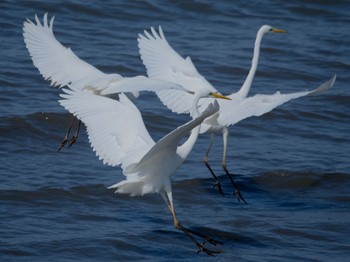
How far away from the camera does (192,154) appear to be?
Answer: 36.5ft

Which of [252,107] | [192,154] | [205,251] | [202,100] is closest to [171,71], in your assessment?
[202,100]

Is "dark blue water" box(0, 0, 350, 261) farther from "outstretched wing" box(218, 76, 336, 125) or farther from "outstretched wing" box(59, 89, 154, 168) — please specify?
"outstretched wing" box(218, 76, 336, 125)

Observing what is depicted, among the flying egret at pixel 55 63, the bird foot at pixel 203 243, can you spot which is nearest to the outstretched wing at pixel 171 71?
the flying egret at pixel 55 63

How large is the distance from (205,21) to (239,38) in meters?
1.10

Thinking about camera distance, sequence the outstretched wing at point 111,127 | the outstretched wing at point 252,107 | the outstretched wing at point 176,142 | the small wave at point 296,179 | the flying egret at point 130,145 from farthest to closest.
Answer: the small wave at point 296,179
the outstretched wing at point 252,107
the outstretched wing at point 111,127
the flying egret at point 130,145
the outstretched wing at point 176,142

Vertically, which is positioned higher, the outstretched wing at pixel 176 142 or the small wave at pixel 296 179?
the outstretched wing at pixel 176 142

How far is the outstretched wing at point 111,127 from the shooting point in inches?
319

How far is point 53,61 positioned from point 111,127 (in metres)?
2.13

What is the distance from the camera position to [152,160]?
25.9 ft

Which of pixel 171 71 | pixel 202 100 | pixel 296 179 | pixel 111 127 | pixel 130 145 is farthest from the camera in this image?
pixel 171 71

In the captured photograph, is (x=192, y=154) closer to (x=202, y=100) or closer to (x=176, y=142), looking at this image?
(x=202, y=100)

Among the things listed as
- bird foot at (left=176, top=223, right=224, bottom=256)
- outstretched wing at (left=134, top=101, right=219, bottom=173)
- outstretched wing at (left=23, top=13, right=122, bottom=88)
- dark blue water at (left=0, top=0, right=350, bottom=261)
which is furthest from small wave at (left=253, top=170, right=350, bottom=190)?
outstretched wing at (left=134, top=101, right=219, bottom=173)

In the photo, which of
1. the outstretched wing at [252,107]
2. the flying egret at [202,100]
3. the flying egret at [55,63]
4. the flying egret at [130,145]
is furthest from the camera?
the flying egret at [55,63]

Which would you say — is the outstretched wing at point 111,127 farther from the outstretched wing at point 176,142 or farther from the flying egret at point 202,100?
the flying egret at point 202,100
